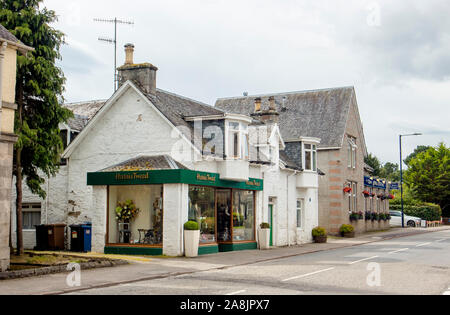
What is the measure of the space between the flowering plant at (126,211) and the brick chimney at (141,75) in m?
5.30

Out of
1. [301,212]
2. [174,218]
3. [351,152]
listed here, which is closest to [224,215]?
[174,218]

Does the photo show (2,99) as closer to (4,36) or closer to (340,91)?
(4,36)

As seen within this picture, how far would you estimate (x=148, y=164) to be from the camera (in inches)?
909

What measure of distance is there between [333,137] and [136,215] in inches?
828

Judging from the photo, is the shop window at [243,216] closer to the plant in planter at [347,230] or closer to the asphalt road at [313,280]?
the asphalt road at [313,280]

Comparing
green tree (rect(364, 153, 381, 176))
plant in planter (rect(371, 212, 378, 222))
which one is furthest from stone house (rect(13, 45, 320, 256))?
green tree (rect(364, 153, 381, 176))

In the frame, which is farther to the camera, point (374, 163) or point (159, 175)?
point (374, 163)

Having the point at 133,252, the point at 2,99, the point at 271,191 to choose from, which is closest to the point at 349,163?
the point at 271,191

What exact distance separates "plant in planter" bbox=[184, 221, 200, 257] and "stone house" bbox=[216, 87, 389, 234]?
54.6ft

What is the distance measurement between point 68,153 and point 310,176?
14080 millimetres

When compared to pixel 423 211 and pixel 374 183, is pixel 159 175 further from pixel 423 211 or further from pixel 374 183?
pixel 423 211

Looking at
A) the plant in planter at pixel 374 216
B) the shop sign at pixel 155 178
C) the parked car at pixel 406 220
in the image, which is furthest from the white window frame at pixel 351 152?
the shop sign at pixel 155 178

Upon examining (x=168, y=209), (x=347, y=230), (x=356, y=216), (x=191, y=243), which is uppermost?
(x=168, y=209)

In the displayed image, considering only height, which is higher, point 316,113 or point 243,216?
point 316,113
